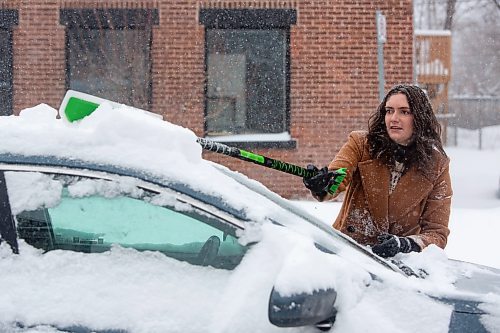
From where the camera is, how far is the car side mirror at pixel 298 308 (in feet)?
5.92

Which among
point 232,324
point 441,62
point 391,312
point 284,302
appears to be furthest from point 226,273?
point 441,62

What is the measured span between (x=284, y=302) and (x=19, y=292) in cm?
81

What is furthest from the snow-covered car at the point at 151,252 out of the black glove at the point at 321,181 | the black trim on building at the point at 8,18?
the black trim on building at the point at 8,18

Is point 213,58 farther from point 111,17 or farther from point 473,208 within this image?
point 473,208

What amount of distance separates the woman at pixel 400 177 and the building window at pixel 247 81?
20.4ft

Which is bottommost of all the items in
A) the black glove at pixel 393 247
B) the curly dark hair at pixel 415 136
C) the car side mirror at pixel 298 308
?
the black glove at pixel 393 247

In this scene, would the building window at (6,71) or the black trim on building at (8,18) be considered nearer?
the black trim on building at (8,18)

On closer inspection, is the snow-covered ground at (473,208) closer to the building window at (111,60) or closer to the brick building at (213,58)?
the brick building at (213,58)

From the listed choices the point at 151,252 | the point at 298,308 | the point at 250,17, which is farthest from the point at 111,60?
the point at 298,308

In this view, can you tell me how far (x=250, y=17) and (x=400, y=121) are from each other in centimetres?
638

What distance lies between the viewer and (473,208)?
10.4 m

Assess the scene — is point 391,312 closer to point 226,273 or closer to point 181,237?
point 226,273

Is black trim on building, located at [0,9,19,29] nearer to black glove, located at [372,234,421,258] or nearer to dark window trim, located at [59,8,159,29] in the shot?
dark window trim, located at [59,8,159,29]

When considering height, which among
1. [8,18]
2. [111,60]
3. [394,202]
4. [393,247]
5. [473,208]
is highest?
[8,18]
